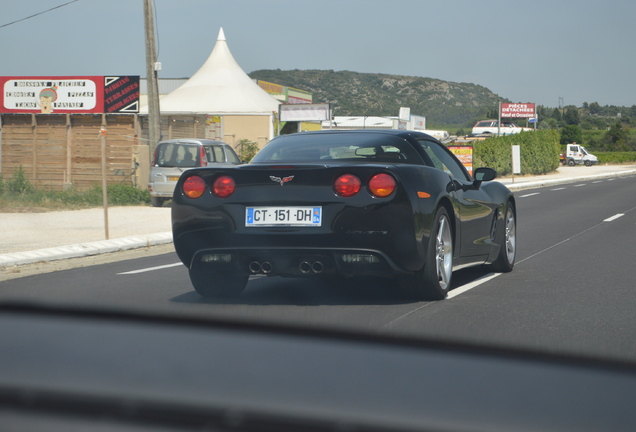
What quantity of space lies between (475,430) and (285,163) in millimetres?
3988

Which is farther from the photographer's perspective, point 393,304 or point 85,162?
point 85,162

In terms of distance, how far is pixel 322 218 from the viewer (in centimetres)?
641

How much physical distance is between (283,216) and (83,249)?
5.92 m

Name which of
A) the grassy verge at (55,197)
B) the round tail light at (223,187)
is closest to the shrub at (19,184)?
the grassy verge at (55,197)

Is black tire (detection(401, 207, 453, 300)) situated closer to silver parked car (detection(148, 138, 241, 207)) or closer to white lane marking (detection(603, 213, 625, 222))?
white lane marking (detection(603, 213, 625, 222))

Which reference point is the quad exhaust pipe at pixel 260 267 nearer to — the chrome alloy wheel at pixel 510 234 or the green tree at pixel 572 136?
the chrome alloy wheel at pixel 510 234

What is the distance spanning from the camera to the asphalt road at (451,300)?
5.68 m

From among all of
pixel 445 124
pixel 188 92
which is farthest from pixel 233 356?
pixel 445 124

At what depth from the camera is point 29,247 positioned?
12195mm

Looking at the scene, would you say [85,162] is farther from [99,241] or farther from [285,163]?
[285,163]

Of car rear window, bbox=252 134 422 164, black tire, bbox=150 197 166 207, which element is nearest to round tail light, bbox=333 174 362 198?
car rear window, bbox=252 134 422 164

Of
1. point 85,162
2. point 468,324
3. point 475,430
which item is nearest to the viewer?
point 475,430

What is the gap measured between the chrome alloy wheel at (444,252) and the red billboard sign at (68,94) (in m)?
20.0

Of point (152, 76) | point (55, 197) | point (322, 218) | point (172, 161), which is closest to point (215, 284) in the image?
point (322, 218)
